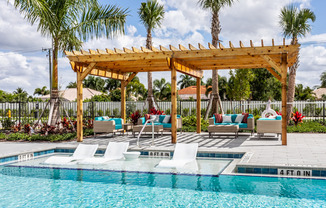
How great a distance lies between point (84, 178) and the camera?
6.95 metres

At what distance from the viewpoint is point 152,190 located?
6.04 meters

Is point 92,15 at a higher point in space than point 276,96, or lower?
higher

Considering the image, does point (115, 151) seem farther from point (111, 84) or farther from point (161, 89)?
point (111, 84)

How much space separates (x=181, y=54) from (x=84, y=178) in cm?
519

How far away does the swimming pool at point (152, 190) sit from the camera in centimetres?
529

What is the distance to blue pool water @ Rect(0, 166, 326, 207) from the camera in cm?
529

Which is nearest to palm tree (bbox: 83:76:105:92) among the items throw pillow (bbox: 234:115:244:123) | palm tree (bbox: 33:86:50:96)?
palm tree (bbox: 33:86:50:96)

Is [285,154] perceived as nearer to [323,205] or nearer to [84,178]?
[323,205]

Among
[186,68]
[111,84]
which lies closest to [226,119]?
[186,68]

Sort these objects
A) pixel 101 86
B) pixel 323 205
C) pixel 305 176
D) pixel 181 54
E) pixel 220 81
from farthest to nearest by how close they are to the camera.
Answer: pixel 101 86 < pixel 220 81 < pixel 181 54 < pixel 305 176 < pixel 323 205

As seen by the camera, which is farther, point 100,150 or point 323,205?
point 100,150

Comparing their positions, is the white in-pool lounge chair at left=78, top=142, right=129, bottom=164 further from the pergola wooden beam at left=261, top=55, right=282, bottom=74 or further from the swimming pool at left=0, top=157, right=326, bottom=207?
the pergola wooden beam at left=261, top=55, right=282, bottom=74

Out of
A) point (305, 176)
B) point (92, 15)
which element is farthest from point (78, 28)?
point (305, 176)

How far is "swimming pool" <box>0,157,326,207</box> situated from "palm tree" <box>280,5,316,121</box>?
494 inches
